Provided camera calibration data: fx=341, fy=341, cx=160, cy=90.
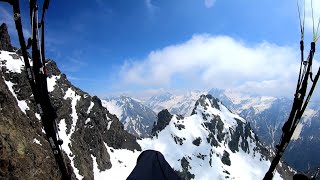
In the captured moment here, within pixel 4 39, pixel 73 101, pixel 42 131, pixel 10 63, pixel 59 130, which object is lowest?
pixel 42 131

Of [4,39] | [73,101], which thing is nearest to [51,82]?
[73,101]

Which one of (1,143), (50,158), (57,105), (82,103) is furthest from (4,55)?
(1,143)

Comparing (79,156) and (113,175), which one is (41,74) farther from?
(113,175)

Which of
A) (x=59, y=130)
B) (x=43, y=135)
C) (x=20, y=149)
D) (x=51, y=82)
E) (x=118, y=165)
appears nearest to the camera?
(x=20, y=149)

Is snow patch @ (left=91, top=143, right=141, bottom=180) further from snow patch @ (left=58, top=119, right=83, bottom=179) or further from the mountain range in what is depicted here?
snow patch @ (left=58, top=119, right=83, bottom=179)

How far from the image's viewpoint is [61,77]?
177000 millimetres

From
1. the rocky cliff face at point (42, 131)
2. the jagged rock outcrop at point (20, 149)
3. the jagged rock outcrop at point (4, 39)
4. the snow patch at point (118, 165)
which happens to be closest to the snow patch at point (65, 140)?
the rocky cliff face at point (42, 131)

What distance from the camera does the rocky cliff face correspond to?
266ft

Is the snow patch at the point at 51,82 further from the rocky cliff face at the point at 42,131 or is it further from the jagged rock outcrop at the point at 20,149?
the jagged rock outcrop at the point at 20,149

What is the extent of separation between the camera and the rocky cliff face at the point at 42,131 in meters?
81.1

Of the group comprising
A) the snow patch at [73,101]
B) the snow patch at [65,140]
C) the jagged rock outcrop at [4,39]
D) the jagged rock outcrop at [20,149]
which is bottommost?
the jagged rock outcrop at [20,149]

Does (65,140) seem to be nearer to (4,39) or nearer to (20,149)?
(20,149)

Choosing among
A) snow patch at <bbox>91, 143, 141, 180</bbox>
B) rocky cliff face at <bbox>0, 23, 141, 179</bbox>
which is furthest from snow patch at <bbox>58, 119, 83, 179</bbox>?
snow patch at <bbox>91, 143, 141, 180</bbox>

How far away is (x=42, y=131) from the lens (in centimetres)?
11694
